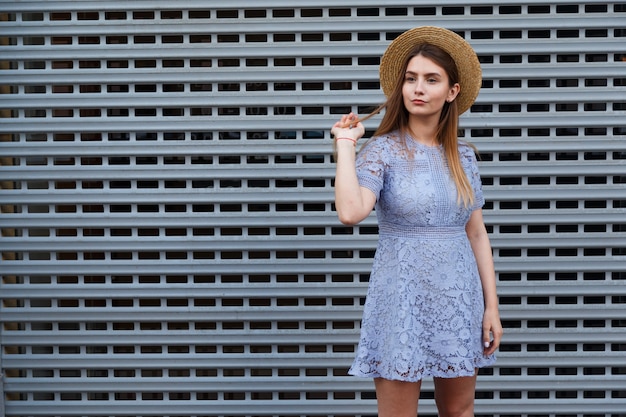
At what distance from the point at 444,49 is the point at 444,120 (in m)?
0.29

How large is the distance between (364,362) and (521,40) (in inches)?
98.2

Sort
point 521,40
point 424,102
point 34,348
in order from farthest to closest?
point 34,348
point 521,40
point 424,102

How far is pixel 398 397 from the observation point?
305cm

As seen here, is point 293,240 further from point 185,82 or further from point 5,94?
point 5,94

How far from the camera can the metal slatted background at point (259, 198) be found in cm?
465

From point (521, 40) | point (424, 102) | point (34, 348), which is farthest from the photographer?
point (34, 348)

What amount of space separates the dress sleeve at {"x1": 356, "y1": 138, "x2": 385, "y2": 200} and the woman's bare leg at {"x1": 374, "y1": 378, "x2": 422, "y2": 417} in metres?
0.76

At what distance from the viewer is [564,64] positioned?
4.63 metres

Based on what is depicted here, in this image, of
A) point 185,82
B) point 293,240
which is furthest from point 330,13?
point 293,240

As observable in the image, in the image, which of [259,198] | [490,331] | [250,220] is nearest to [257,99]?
[259,198]

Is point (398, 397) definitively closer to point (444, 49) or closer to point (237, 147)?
point (444, 49)

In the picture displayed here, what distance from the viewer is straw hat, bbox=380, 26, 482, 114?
307 centimetres

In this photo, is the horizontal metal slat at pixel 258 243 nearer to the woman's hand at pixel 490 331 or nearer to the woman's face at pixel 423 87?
the woman's hand at pixel 490 331

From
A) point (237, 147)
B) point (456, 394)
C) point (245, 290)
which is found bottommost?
point (456, 394)
